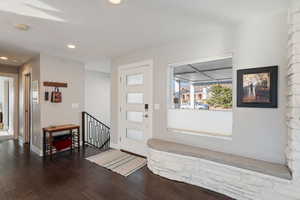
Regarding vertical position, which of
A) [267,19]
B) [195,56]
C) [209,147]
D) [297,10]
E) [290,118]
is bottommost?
[209,147]

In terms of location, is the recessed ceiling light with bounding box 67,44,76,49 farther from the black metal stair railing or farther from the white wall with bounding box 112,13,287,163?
the black metal stair railing

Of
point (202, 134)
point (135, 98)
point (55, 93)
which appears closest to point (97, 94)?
point (55, 93)

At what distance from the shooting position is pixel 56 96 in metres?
3.74

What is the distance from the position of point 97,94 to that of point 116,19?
444cm

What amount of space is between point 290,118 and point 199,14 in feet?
5.56

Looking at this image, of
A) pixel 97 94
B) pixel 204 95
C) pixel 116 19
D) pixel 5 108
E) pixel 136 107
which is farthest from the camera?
pixel 5 108

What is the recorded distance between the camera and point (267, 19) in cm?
209

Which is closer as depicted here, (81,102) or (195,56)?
(195,56)

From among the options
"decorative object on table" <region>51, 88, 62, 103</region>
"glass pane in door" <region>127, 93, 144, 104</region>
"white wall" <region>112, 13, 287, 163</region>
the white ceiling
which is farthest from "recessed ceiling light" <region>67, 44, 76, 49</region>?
"white wall" <region>112, 13, 287, 163</region>

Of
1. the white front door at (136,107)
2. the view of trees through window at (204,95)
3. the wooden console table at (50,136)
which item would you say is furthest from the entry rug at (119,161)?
the view of trees through window at (204,95)

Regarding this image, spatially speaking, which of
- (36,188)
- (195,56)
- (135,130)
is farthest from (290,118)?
(36,188)

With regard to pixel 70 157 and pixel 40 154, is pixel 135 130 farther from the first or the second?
pixel 40 154

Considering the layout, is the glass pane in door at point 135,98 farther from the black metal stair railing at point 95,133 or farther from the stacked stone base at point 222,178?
the black metal stair railing at point 95,133

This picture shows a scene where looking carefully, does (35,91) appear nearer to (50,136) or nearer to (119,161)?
(50,136)
